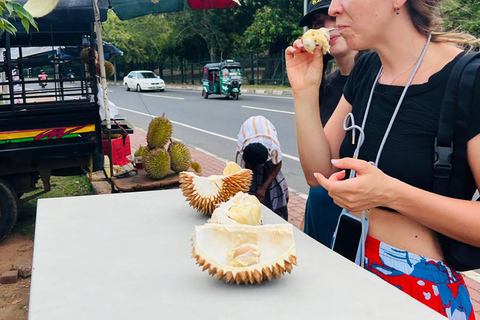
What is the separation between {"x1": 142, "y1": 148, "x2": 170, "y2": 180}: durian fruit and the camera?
4145mm

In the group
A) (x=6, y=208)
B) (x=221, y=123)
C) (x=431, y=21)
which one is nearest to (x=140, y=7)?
(x=6, y=208)

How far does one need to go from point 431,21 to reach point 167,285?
1065mm

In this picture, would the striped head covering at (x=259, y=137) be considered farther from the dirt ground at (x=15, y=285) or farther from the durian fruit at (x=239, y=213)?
the dirt ground at (x=15, y=285)

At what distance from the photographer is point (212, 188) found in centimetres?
173

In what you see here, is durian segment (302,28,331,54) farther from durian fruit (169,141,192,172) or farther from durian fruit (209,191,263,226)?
durian fruit (169,141,192,172)

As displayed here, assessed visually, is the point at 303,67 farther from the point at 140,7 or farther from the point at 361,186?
the point at 140,7

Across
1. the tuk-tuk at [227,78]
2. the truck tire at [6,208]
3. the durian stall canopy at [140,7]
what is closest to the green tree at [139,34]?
the tuk-tuk at [227,78]

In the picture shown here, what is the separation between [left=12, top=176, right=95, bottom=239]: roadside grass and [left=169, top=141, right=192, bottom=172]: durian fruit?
62.7 inches

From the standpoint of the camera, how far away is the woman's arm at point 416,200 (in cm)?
119

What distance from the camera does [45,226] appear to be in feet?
5.49

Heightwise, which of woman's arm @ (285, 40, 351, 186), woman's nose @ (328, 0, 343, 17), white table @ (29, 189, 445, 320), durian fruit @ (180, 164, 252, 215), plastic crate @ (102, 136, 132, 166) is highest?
woman's nose @ (328, 0, 343, 17)

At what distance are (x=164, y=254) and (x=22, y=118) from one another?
10.4 ft

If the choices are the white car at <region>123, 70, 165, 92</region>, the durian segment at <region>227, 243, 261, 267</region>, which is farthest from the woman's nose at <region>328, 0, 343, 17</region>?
the white car at <region>123, 70, 165, 92</region>

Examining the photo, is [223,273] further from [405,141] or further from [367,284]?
[405,141]
